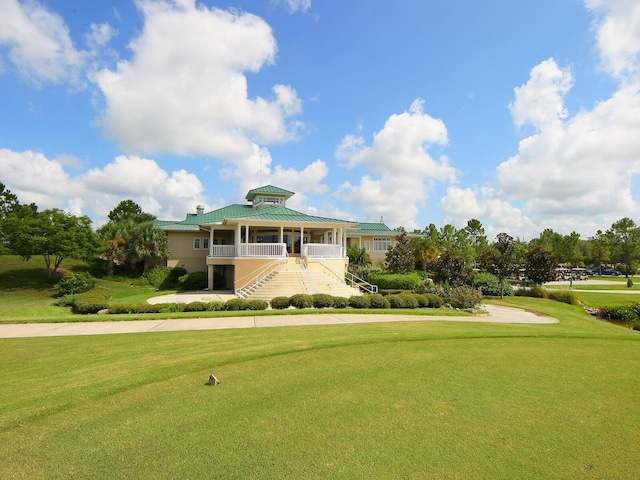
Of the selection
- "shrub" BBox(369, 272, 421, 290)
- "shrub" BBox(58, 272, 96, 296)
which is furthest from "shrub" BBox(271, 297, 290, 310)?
"shrub" BBox(58, 272, 96, 296)

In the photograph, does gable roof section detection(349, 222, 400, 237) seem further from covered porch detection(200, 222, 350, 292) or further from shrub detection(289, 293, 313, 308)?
shrub detection(289, 293, 313, 308)

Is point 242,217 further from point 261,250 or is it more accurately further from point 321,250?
point 321,250

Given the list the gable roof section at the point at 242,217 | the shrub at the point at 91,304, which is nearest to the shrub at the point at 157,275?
the gable roof section at the point at 242,217

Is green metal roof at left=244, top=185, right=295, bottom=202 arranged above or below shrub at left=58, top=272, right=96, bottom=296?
above

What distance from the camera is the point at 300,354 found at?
759cm

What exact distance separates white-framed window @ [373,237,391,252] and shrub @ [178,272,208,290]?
62.8ft

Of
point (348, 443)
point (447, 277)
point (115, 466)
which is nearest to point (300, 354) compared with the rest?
point (348, 443)

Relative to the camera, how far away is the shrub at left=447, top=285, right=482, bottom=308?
19.0 m

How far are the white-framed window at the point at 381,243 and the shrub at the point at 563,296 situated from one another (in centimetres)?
1653

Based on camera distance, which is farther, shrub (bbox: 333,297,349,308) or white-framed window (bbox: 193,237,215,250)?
white-framed window (bbox: 193,237,215,250)

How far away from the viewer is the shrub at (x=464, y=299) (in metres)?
19.0

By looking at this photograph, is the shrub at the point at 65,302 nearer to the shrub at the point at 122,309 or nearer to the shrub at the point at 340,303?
the shrub at the point at 122,309

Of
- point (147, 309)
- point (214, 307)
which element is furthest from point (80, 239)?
point (214, 307)

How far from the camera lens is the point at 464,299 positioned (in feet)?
62.8
